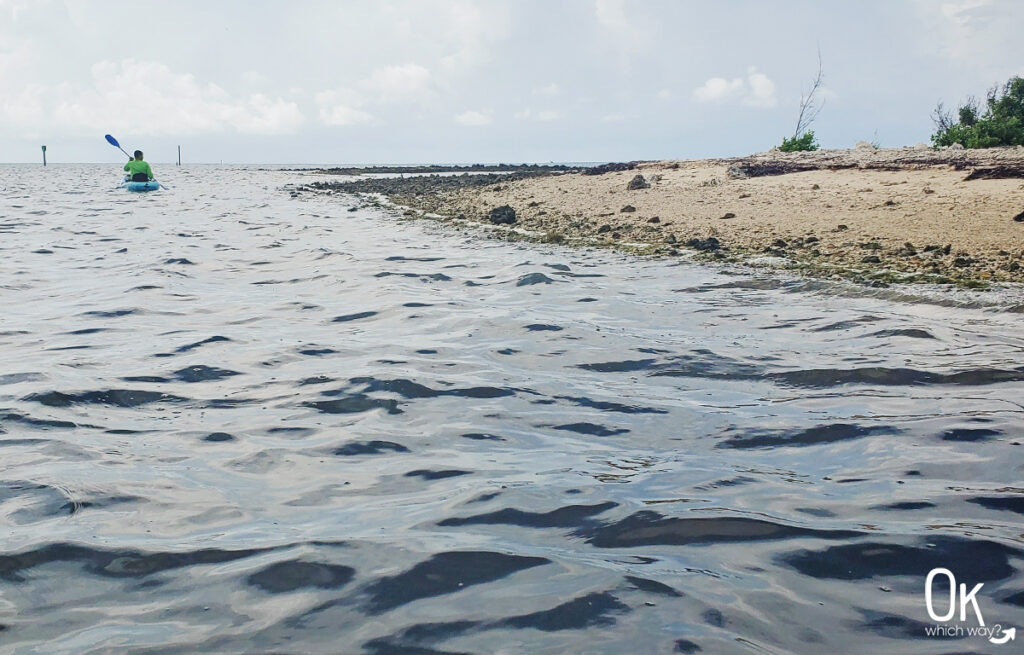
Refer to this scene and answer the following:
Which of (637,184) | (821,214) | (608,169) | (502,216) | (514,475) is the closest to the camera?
(514,475)

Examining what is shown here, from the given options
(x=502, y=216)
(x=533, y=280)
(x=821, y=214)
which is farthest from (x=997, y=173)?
(x=533, y=280)

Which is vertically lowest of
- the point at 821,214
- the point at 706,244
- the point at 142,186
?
the point at 706,244

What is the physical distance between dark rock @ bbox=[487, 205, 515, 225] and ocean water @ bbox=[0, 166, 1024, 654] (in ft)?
27.6

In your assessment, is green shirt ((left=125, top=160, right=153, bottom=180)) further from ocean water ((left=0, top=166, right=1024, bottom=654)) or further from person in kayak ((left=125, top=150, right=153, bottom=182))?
ocean water ((left=0, top=166, right=1024, bottom=654))

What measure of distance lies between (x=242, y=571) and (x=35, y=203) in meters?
30.4

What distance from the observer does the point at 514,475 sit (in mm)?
3994

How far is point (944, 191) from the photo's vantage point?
13547 mm

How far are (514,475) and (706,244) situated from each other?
27.5 ft

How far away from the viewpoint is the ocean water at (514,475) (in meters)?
2.70

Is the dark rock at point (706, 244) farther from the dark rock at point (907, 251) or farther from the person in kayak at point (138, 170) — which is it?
the person in kayak at point (138, 170)

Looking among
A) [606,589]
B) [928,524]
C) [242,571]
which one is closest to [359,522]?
[242,571]

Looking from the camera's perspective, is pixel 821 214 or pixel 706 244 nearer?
pixel 706 244

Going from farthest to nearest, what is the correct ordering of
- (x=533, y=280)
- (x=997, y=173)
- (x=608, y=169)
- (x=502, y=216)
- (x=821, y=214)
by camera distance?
(x=608, y=169)
(x=502, y=216)
(x=997, y=173)
(x=821, y=214)
(x=533, y=280)

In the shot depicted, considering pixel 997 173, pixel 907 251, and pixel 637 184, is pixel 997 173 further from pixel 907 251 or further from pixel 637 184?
pixel 637 184
